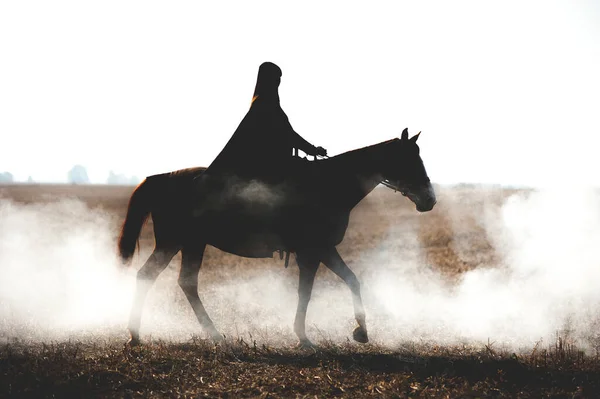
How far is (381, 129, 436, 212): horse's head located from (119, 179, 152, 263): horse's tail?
4.13 meters

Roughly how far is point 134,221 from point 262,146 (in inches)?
104

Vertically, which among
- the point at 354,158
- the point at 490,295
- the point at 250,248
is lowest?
the point at 490,295

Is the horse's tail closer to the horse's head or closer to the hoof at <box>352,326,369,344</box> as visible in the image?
the hoof at <box>352,326,369,344</box>

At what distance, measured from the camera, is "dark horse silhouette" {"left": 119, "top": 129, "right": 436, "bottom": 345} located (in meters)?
6.95

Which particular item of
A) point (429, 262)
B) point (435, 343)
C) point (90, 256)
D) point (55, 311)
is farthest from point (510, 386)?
point (90, 256)

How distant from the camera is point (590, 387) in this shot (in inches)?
187

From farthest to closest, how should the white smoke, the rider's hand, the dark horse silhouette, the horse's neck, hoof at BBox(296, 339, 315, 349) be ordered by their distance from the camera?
1. the white smoke
2. the rider's hand
3. the horse's neck
4. the dark horse silhouette
5. hoof at BBox(296, 339, 315, 349)

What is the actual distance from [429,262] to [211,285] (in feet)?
24.1

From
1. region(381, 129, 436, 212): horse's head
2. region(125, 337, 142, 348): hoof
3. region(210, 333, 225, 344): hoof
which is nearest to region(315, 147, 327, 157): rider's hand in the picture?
region(381, 129, 436, 212): horse's head

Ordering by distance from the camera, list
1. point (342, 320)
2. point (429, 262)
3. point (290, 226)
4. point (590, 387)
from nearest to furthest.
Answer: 1. point (590, 387)
2. point (290, 226)
3. point (342, 320)
4. point (429, 262)

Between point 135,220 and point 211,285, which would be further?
point 211,285

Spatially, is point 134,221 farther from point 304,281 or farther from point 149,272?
point 304,281

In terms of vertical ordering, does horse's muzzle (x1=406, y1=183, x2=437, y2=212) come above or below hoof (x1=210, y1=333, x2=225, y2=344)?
above

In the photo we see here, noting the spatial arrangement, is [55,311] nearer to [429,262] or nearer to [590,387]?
[590,387]
